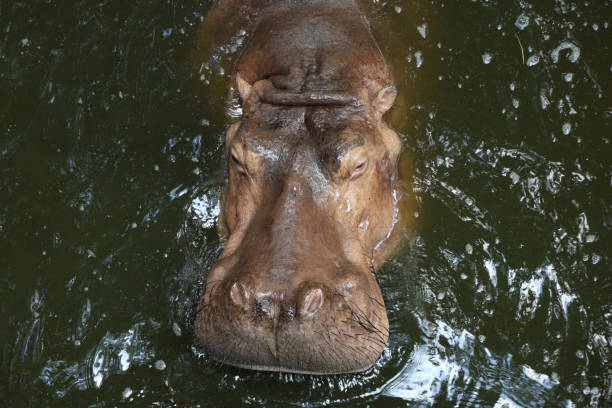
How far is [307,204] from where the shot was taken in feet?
13.3

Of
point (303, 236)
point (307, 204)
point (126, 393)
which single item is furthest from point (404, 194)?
point (126, 393)

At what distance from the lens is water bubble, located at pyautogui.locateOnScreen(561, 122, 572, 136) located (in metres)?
5.66

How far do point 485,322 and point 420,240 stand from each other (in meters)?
0.76

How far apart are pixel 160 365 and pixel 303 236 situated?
157 centimetres

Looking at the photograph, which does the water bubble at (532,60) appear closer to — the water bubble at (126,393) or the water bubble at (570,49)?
the water bubble at (570,49)

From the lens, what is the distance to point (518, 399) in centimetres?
447

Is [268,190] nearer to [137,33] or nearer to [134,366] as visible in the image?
[134,366]

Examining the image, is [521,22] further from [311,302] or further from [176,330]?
[176,330]

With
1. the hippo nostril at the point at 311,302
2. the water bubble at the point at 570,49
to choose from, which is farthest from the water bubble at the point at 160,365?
the water bubble at the point at 570,49

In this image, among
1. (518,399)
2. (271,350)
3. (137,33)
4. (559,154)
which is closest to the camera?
(271,350)

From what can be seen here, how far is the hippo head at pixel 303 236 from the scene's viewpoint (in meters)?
3.55

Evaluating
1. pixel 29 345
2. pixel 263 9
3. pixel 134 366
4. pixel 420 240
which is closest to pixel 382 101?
pixel 420 240

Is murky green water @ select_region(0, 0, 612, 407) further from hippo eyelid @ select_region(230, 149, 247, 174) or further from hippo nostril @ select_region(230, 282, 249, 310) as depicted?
hippo nostril @ select_region(230, 282, 249, 310)

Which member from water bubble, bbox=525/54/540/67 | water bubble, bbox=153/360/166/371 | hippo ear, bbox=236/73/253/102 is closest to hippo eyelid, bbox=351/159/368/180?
hippo ear, bbox=236/73/253/102
